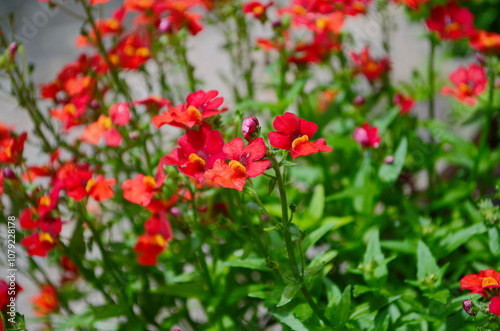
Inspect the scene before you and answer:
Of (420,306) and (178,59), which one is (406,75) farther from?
(420,306)

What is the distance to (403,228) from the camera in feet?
5.03

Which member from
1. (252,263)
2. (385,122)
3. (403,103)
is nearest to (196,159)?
(252,263)

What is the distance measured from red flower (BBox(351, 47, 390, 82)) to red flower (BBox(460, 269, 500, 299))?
0.97m

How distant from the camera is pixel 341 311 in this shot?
1.09 metres

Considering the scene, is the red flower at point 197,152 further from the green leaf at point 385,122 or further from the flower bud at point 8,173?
the green leaf at point 385,122

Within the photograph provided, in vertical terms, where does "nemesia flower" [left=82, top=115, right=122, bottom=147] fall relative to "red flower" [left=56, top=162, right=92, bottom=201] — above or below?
above

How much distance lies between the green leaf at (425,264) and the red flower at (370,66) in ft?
2.47

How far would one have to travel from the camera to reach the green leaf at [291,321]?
104 centimetres

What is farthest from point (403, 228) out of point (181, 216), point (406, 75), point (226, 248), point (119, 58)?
point (406, 75)


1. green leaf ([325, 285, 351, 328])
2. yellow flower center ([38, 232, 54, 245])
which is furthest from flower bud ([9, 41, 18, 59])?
green leaf ([325, 285, 351, 328])

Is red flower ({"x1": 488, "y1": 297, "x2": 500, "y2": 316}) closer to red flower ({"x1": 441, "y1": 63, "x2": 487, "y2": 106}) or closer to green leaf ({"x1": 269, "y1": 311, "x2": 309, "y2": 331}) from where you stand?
green leaf ({"x1": 269, "y1": 311, "x2": 309, "y2": 331})

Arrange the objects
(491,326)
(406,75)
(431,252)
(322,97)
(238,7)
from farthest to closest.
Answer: (406,75)
(322,97)
(238,7)
(431,252)
(491,326)

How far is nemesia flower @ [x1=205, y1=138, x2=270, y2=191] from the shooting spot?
2.83ft

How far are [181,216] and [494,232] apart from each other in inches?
29.4
